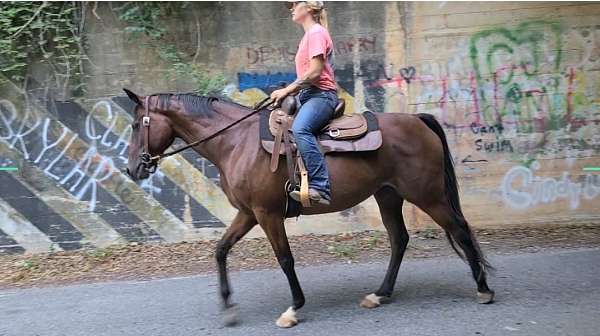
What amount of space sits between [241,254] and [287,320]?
2.27 metres

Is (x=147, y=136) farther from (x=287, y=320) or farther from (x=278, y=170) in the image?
(x=287, y=320)

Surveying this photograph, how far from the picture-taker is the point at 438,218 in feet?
16.3

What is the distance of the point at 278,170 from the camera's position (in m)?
4.63

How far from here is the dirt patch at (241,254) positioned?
20.9 feet

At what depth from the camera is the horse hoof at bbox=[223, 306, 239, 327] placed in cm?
464

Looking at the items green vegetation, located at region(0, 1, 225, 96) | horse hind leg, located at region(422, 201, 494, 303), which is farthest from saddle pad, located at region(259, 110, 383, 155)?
green vegetation, located at region(0, 1, 225, 96)

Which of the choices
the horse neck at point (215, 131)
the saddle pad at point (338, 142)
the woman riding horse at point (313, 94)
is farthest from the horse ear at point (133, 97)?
the woman riding horse at point (313, 94)

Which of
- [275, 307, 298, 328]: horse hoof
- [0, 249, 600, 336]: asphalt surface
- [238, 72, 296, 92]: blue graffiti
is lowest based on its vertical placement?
[0, 249, 600, 336]: asphalt surface

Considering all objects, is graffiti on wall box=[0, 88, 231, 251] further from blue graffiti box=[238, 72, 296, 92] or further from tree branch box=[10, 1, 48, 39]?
blue graffiti box=[238, 72, 296, 92]

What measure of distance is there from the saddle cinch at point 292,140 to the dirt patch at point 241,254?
199 cm

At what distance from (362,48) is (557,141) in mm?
2726

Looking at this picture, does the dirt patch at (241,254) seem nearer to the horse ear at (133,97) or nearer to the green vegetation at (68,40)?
the green vegetation at (68,40)

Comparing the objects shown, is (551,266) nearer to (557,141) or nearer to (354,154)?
(557,141)

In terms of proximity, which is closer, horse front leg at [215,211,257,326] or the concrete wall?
horse front leg at [215,211,257,326]
